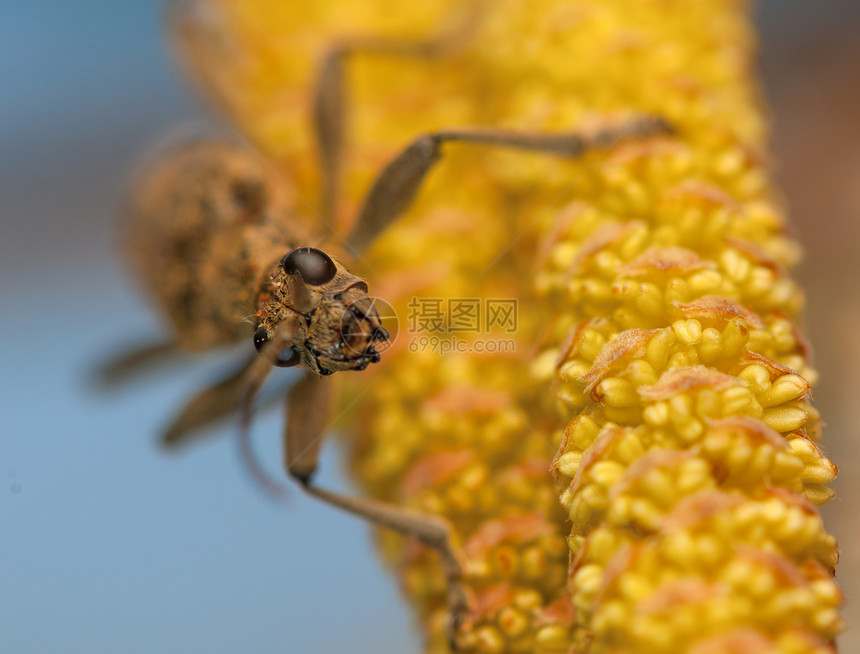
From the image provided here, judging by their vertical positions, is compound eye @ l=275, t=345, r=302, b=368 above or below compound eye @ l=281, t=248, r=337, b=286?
below

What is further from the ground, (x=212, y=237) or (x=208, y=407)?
(x=212, y=237)

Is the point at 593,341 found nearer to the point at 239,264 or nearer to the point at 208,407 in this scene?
the point at 239,264

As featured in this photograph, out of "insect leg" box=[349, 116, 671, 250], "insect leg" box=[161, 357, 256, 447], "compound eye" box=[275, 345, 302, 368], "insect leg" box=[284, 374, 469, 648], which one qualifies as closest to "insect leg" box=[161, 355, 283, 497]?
"insect leg" box=[161, 357, 256, 447]

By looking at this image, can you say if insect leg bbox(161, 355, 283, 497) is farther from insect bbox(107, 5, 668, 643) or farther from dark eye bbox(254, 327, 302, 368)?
dark eye bbox(254, 327, 302, 368)

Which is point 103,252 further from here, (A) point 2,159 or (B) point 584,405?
(B) point 584,405

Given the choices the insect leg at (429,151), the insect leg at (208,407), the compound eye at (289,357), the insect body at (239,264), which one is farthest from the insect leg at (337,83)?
the compound eye at (289,357)

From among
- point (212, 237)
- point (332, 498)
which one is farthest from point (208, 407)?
point (332, 498)

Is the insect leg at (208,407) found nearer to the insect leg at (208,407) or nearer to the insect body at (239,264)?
the insect leg at (208,407)
